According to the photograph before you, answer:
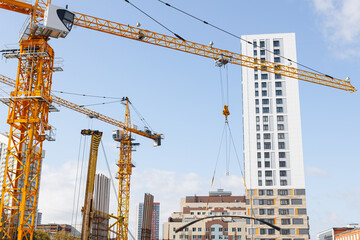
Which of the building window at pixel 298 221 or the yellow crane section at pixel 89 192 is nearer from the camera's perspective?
the yellow crane section at pixel 89 192

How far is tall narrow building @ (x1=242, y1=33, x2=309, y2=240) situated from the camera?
113 metres

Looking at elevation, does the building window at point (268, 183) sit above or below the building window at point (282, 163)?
below

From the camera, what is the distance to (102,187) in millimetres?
54719

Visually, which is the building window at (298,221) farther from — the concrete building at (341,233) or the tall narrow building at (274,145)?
the concrete building at (341,233)

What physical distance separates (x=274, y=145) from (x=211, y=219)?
153ft

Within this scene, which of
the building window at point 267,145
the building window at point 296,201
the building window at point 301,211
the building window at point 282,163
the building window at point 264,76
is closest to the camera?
the building window at point 301,211

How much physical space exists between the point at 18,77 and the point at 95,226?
908 inches

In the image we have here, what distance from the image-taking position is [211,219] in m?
153

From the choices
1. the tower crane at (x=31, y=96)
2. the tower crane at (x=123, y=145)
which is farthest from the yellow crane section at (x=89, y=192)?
the tower crane at (x=123, y=145)

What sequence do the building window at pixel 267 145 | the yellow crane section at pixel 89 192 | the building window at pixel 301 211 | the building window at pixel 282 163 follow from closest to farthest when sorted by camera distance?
the yellow crane section at pixel 89 192 < the building window at pixel 301 211 < the building window at pixel 282 163 < the building window at pixel 267 145

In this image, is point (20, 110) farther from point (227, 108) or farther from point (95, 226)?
point (227, 108)

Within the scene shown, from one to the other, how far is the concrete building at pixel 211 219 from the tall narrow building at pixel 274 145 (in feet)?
92.5

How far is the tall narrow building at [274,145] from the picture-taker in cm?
11269

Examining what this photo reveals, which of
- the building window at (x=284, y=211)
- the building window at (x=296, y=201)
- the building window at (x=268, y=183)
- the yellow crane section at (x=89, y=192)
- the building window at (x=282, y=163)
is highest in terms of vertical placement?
the building window at (x=282, y=163)
